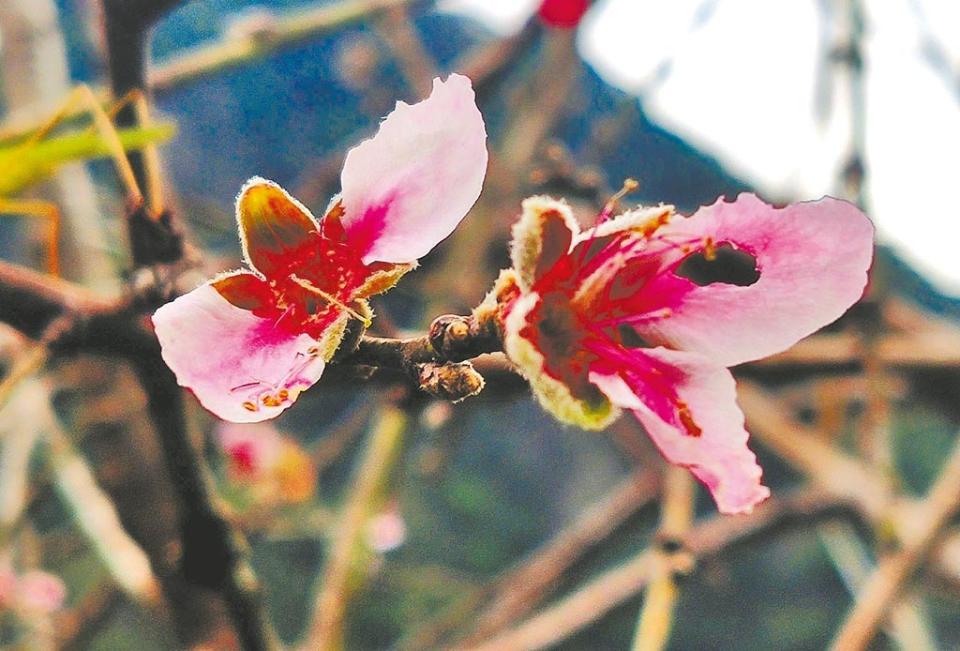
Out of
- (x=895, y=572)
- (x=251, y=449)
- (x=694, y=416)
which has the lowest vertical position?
(x=251, y=449)

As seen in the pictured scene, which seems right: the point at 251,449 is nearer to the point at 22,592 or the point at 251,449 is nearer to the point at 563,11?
the point at 22,592

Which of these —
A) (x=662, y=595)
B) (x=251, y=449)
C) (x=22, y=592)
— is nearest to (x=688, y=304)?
(x=662, y=595)

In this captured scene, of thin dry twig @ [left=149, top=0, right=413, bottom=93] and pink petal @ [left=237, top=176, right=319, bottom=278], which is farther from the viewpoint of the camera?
thin dry twig @ [left=149, top=0, right=413, bottom=93]

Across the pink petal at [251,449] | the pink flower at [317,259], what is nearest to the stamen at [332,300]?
the pink flower at [317,259]

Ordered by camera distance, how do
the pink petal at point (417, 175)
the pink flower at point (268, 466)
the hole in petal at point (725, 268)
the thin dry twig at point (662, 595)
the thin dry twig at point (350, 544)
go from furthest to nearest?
the pink flower at point (268, 466)
the thin dry twig at point (350, 544)
the hole in petal at point (725, 268)
the thin dry twig at point (662, 595)
the pink petal at point (417, 175)

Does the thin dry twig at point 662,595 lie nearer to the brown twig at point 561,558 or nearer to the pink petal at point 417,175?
the pink petal at point 417,175

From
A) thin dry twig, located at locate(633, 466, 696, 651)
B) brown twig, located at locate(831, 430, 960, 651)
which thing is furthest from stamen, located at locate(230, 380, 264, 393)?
brown twig, located at locate(831, 430, 960, 651)

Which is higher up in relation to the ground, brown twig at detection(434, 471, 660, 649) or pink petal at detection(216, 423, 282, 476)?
brown twig at detection(434, 471, 660, 649)

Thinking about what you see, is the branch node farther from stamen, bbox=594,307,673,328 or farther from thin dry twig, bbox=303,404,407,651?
thin dry twig, bbox=303,404,407,651
